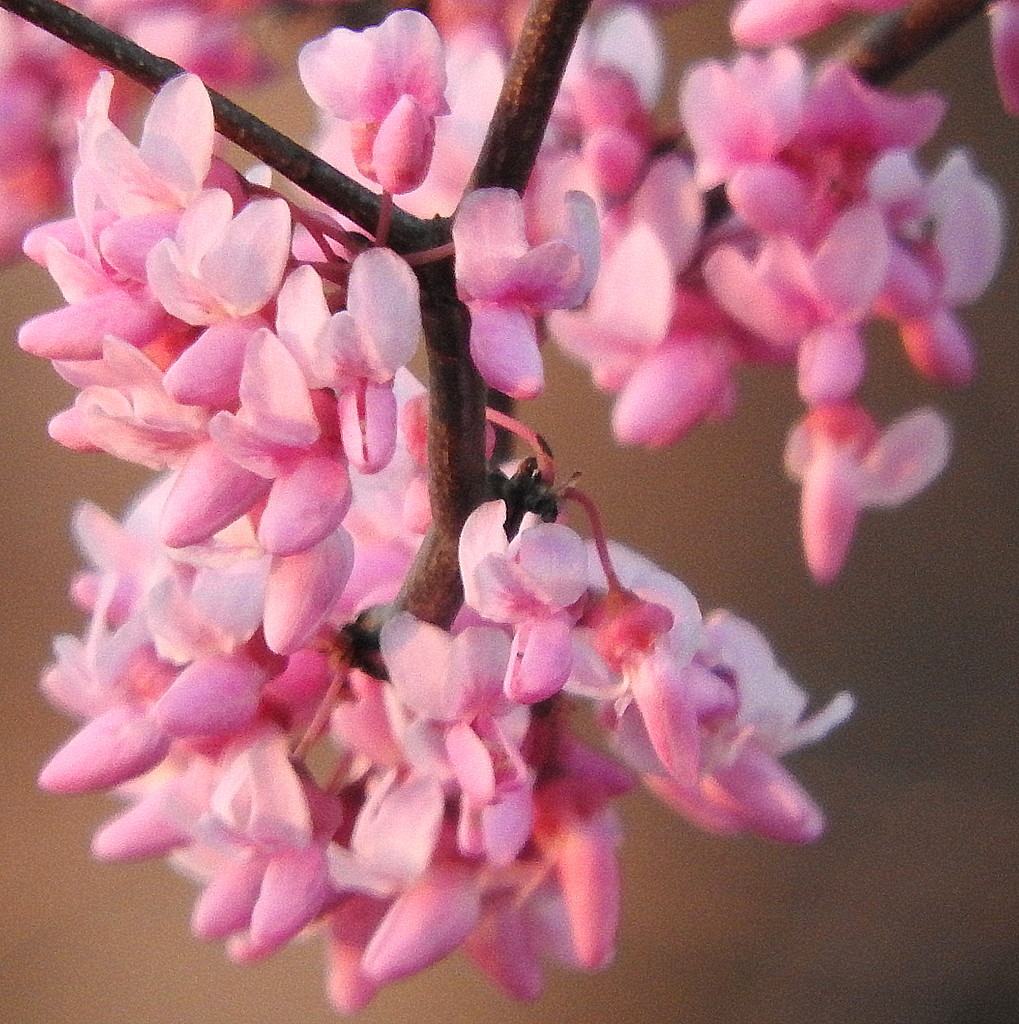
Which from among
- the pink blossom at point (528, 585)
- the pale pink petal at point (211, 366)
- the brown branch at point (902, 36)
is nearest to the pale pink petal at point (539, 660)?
the pink blossom at point (528, 585)

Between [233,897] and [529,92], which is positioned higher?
[529,92]

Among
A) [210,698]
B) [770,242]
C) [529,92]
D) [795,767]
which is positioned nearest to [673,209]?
[770,242]

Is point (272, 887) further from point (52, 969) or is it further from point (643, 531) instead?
point (52, 969)

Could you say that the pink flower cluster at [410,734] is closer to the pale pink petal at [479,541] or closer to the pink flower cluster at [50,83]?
the pale pink petal at [479,541]

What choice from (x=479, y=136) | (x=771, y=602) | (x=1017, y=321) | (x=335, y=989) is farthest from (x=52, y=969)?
(x=1017, y=321)

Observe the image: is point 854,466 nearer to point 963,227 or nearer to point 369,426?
point 963,227

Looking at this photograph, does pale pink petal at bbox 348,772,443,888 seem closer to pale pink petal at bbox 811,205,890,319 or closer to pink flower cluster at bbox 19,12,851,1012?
pink flower cluster at bbox 19,12,851,1012

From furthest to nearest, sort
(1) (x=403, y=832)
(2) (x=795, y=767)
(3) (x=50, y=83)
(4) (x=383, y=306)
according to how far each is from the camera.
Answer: (2) (x=795, y=767), (3) (x=50, y=83), (1) (x=403, y=832), (4) (x=383, y=306)

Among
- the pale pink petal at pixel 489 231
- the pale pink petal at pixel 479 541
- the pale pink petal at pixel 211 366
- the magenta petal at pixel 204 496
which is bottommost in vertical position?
the pale pink petal at pixel 479 541
